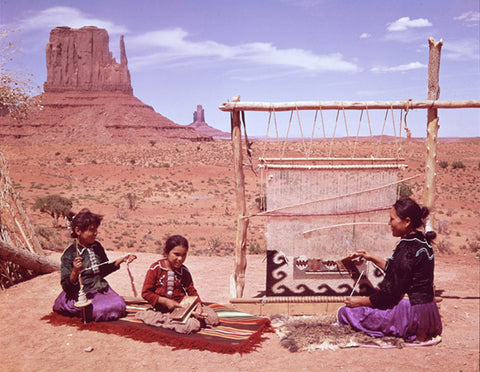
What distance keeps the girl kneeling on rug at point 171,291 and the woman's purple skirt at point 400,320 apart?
1.63m

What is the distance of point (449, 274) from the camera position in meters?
7.66

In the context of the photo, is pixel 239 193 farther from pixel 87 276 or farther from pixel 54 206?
pixel 54 206

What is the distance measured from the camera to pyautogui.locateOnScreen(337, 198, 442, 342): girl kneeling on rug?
3965 mm

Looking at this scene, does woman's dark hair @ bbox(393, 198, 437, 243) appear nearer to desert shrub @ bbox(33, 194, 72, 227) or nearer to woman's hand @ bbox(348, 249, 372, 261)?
woman's hand @ bbox(348, 249, 372, 261)

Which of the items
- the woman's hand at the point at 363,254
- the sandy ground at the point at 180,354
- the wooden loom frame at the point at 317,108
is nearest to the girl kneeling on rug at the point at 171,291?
the sandy ground at the point at 180,354

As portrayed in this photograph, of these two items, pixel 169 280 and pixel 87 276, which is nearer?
pixel 169 280

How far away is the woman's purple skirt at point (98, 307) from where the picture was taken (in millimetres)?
4793

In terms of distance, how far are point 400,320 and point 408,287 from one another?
0.43m

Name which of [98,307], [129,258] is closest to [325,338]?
[129,258]

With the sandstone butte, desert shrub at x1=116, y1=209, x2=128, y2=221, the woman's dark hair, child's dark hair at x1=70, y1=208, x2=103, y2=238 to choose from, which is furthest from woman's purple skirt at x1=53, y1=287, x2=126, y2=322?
the sandstone butte

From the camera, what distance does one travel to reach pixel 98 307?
481cm

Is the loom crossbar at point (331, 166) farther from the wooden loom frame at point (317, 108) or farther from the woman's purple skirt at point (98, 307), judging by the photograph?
the woman's purple skirt at point (98, 307)

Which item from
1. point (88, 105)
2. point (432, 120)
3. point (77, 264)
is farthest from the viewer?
point (88, 105)

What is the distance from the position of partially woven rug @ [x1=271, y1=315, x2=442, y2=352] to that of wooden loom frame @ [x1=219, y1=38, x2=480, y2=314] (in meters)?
0.47
